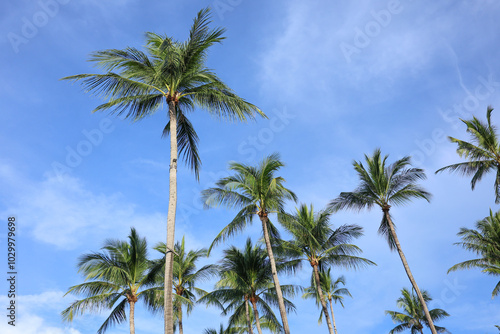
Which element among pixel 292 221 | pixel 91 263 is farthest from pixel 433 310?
pixel 91 263

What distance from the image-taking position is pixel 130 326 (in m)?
20.3

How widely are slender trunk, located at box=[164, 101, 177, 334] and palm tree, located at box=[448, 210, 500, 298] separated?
23598mm

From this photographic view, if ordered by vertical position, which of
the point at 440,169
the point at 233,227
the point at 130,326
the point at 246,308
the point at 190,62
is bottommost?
the point at 130,326

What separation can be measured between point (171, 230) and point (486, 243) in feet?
79.8

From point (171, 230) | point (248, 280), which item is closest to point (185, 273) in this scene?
point (248, 280)

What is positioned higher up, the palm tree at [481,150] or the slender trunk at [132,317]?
the palm tree at [481,150]

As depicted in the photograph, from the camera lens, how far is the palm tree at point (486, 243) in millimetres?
26016

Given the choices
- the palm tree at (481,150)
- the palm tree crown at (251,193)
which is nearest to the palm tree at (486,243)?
the palm tree at (481,150)

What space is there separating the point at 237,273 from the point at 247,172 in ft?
26.0

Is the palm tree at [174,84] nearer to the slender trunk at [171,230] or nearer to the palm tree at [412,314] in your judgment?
the slender trunk at [171,230]

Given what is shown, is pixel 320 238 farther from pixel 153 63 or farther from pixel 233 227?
pixel 153 63

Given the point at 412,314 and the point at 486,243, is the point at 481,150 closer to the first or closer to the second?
the point at 486,243

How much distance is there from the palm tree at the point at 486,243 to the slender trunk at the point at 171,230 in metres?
23.6

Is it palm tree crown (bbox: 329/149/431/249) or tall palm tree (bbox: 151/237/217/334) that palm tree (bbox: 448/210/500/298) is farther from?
tall palm tree (bbox: 151/237/217/334)
